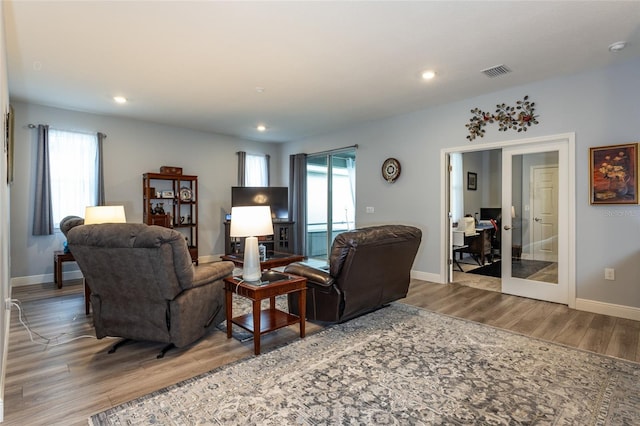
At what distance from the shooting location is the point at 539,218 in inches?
165

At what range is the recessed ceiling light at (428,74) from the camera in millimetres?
3715

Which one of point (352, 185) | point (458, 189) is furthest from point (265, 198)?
point (458, 189)

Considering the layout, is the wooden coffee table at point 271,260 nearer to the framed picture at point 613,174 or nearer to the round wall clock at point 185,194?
the round wall clock at point 185,194

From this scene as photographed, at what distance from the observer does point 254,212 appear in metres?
2.87

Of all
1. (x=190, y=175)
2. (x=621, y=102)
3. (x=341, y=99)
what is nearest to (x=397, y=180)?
(x=341, y=99)

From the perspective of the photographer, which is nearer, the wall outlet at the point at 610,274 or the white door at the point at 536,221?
the wall outlet at the point at 610,274

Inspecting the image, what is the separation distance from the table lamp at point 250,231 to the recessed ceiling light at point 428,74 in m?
2.46

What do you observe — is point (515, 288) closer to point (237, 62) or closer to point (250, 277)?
point (250, 277)

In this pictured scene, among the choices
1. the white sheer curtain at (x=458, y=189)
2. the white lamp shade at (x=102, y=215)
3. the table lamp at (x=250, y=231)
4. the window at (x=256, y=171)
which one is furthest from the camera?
the window at (x=256, y=171)

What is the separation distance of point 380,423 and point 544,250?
3.48m

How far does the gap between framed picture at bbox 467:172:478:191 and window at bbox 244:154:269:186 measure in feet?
15.3

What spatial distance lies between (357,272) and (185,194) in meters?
4.47

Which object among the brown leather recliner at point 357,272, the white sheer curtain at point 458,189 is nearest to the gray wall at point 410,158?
the brown leather recliner at point 357,272

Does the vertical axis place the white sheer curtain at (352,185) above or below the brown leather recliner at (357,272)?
above
